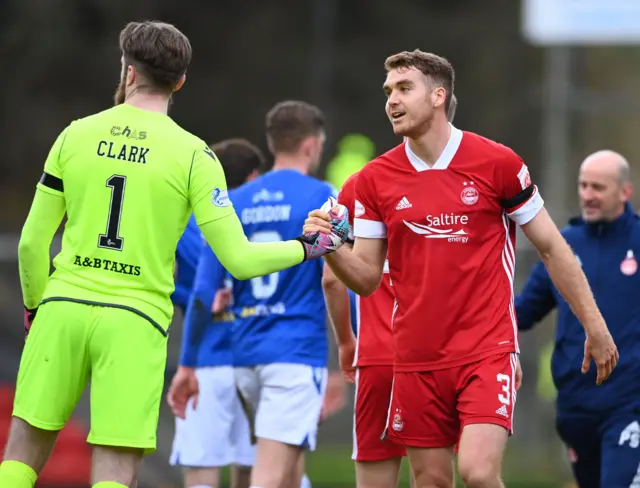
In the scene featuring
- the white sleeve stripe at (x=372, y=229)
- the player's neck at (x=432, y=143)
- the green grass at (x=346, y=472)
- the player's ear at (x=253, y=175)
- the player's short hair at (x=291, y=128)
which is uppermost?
the player's short hair at (x=291, y=128)

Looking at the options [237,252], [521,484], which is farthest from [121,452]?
[521,484]

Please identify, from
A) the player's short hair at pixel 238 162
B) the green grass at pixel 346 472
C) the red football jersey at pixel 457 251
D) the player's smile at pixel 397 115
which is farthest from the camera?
the green grass at pixel 346 472

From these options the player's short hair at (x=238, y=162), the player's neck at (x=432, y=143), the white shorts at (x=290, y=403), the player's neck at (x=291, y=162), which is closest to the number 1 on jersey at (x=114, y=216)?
the player's neck at (x=432, y=143)

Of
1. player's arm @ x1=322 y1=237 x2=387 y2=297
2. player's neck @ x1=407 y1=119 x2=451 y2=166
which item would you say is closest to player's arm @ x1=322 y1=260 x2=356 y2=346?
A: player's arm @ x1=322 y1=237 x2=387 y2=297

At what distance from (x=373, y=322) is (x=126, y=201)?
204 cm

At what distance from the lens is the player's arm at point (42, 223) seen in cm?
511

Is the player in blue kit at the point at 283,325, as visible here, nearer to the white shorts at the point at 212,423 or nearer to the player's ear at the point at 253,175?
the white shorts at the point at 212,423

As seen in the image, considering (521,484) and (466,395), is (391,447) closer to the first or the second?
(466,395)

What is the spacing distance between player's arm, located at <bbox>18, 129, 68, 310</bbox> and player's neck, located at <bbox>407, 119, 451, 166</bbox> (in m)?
1.67

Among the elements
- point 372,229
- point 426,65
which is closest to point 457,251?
point 372,229

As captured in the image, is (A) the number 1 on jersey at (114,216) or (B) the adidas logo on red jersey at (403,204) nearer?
(A) the number 1 on jersey at (114,216)

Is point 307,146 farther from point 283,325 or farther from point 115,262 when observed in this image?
point 115,262

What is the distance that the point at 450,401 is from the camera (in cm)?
576

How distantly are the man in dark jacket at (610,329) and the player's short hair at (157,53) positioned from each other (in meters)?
3.07
